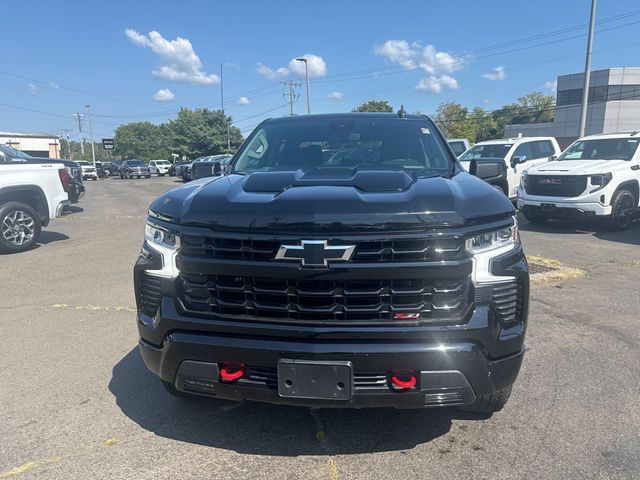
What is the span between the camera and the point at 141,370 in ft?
12.8

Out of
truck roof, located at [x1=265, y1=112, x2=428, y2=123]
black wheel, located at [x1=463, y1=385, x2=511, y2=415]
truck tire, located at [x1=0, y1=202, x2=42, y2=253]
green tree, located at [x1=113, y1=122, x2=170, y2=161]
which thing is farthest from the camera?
green tree, located at [x1=113, y1=122, x2=170, y2=161]

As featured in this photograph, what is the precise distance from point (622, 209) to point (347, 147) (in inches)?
329

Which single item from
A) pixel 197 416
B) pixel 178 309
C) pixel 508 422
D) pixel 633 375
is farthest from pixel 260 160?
pixel 633 375

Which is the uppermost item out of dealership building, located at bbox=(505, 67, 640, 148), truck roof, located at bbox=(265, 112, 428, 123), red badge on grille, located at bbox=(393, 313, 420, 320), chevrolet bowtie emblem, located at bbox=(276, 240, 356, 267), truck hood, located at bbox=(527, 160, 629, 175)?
dealership building, located at bbox=(505, 67, 640, 148)

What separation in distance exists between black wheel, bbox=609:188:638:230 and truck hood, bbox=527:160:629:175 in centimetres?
55

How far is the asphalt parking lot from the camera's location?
105 inches

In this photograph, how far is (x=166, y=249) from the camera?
2.69m

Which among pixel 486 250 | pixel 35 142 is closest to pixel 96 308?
pixel 486 250

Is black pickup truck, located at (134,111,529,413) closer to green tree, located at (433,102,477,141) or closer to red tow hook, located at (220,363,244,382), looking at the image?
red tow hook, located at (220,363,244,382)

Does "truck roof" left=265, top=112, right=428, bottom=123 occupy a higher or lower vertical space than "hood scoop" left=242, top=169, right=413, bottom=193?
higher

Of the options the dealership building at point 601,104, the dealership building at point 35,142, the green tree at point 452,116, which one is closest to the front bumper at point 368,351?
the dealership building at point 601,104

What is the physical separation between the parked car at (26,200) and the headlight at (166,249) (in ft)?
23.6

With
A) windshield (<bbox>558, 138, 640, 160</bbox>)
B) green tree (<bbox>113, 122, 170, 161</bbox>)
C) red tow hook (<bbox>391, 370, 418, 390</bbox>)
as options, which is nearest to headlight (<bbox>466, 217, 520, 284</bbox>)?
red tow hook (<bbox>391, 370, 418, 390</bbox>)

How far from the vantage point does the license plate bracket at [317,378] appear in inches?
93.4
